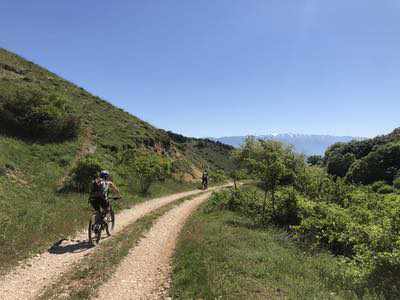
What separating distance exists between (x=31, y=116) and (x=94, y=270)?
67.6 feet

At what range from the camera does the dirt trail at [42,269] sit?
28.1ft

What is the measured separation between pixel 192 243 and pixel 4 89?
23.7 metres

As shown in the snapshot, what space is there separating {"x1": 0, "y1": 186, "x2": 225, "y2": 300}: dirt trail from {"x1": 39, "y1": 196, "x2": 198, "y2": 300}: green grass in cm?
34

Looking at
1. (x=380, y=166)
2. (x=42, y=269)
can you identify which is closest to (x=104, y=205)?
(x=42, y=269)

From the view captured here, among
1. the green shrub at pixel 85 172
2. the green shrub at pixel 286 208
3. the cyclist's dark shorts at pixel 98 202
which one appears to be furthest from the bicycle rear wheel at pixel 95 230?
the green shrub at pixel 286 208

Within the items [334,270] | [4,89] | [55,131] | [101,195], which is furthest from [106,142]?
[334,270]

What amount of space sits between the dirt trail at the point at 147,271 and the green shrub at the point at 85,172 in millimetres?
7756

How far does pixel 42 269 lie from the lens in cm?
1003

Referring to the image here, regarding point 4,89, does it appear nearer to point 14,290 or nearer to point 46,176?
point 46,176

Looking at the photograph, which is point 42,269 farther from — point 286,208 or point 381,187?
point 381,187

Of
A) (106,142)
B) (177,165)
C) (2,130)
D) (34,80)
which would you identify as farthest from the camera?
(177,165)

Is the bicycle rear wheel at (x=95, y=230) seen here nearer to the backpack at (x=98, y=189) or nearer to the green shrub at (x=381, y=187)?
the backpack at (x=98, y=189)

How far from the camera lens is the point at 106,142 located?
3431cm

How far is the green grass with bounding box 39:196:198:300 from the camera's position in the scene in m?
8.35
